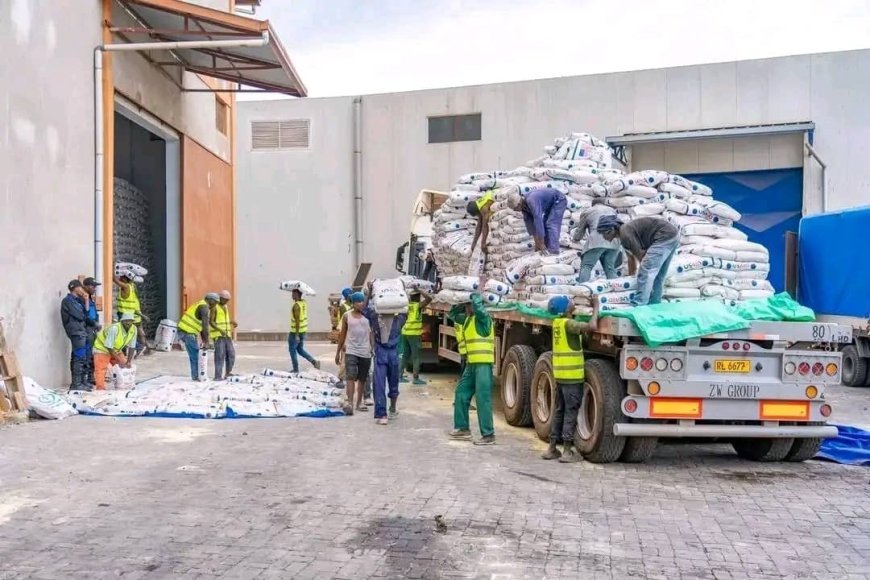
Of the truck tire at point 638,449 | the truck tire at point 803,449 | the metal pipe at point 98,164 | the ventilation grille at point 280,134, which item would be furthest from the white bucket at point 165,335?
the truck tire at point 803,449

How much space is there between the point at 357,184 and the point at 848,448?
770 inches

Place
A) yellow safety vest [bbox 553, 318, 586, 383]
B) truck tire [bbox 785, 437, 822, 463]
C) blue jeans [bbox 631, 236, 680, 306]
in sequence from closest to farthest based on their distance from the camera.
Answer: yellow safety vest [bbox 553, 318, 586, 383]
truck tire [bbox 785, 437, 822, 463]
blue jeans [bbox 631, 236, 680, 306]

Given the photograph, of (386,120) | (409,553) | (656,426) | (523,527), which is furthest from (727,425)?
(386,120)

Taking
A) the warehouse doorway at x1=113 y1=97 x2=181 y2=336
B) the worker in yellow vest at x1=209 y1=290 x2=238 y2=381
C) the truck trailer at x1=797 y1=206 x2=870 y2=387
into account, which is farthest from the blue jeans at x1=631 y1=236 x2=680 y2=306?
the warehouse doorway at x1=113 y1=97 x2=181 y2=336

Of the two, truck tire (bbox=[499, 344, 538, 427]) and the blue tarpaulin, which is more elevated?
the blue tarpaulin

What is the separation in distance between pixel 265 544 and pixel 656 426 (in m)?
3.71

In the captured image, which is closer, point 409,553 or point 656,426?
point 409,553

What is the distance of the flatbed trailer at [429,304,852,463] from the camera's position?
716 cm

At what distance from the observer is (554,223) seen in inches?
398

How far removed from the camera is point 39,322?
1112cm

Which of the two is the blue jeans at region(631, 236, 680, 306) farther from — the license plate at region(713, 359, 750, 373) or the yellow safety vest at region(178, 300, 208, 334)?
the yellow safety vest at region(178, 300, 208, 334)

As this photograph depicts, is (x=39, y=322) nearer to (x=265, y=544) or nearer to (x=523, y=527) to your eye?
(x=265, y=544)

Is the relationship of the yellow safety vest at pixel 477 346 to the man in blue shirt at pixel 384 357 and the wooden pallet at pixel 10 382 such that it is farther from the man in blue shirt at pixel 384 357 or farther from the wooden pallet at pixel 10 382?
the wooden pallet at pixel 10 382

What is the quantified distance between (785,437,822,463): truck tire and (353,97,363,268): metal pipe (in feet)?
62.3
